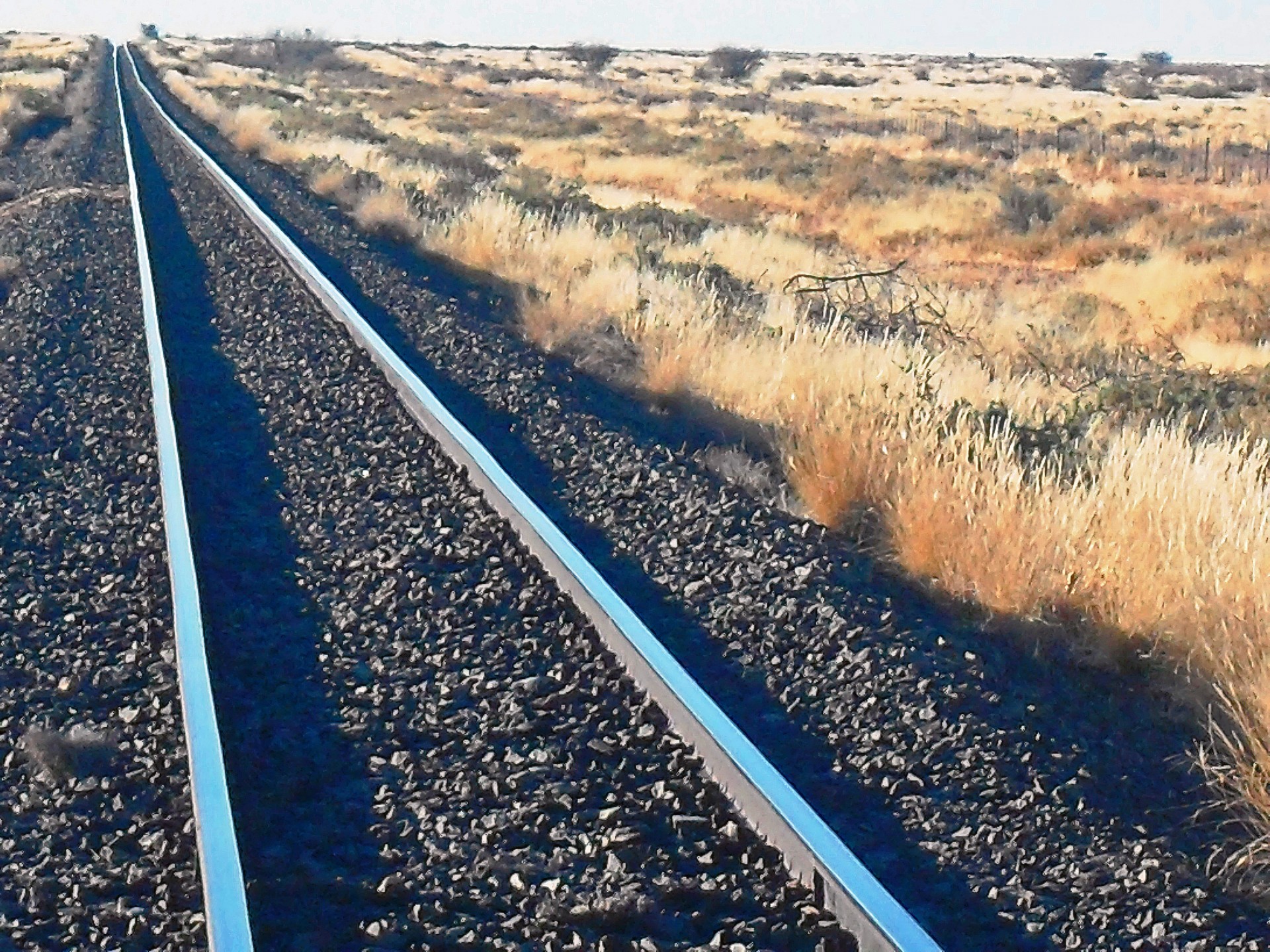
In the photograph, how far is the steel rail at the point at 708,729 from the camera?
3566 mm

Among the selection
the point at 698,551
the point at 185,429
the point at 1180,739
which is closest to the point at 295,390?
the point at 185,429

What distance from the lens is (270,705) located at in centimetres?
506

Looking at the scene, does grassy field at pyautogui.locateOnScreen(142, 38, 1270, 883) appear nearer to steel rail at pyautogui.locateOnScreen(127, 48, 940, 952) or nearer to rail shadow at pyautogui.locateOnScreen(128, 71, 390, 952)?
steel rail at pyautogui.locateOnScreen(127, 48, 940, 952)

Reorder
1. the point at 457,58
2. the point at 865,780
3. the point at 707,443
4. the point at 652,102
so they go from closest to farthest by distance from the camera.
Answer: the point at 865,780 < the point at 707,443 < the point at 652,102 < the point at 457,58

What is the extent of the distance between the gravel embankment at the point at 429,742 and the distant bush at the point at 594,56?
287 ft

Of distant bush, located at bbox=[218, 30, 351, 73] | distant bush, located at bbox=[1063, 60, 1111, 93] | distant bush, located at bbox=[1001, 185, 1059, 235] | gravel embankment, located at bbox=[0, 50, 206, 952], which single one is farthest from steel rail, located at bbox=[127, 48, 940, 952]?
distant bush, located at bbox=[1063, 60, 1111, 93]

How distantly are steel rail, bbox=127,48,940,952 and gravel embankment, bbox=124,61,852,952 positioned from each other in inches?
2.5

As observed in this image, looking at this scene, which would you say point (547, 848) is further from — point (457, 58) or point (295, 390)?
point (457, 58)

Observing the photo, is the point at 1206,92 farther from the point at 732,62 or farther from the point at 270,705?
the point at 270,705

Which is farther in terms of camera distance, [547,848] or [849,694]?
[849,694]

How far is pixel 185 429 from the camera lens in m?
8.57

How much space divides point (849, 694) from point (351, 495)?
3210mm

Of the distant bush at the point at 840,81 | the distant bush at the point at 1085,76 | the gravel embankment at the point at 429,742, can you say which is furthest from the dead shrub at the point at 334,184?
the distant bush at the point at 1085,76

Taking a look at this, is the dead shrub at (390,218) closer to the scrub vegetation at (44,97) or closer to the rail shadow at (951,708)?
the rail shadow at (951,708)
